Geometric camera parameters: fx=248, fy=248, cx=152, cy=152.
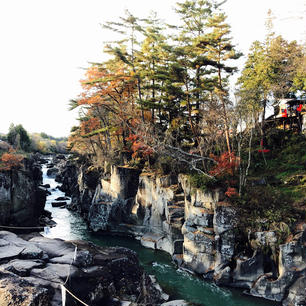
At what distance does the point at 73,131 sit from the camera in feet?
148

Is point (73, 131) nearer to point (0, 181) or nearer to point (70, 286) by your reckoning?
point (0, 181)

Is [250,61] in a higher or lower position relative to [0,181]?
higher

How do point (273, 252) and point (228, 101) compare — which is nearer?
point (273, 252)

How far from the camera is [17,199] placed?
26641 mm

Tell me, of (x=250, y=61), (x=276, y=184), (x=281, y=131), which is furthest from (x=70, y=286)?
(x=250, y=61)

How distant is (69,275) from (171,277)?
8347mm

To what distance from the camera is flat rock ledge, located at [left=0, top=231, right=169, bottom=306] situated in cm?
999

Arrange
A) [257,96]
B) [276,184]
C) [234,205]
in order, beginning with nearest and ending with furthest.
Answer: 1. [234,205]
2. [276,184]
3. [257,96]

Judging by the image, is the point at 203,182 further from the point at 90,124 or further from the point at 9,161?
the point at 90,124

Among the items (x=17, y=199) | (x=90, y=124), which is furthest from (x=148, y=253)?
(x=90, y=124)

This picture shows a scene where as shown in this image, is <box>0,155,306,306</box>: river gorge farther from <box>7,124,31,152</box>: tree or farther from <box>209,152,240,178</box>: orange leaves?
<box>7,124,31,152</box>: tree

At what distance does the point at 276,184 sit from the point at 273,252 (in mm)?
6184

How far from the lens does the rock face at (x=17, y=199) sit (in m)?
25.2

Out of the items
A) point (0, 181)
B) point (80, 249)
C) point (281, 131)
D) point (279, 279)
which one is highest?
point (281, 131)
